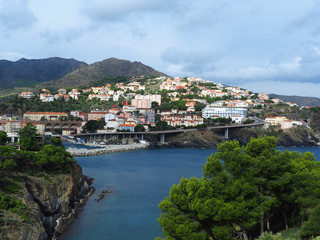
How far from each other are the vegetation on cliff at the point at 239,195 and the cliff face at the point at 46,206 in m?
4.39

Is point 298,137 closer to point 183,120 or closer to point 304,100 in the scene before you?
point 183,120

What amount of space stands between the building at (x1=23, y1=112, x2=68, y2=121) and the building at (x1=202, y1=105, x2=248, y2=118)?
2384 centimetres

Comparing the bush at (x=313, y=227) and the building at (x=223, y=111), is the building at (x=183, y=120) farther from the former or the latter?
the bush at (x=313, y=227)

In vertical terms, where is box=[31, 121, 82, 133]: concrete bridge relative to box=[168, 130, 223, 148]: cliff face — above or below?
above

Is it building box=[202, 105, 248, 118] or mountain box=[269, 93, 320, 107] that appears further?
mountain box=[269, 93, 320, 107]

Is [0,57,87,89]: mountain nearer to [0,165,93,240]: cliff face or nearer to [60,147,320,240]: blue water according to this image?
[60,147,320,240]: blue water

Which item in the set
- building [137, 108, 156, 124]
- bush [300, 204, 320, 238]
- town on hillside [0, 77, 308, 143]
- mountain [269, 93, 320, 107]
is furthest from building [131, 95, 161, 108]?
mountain [269, 93, 320, 107]

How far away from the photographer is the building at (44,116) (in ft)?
168

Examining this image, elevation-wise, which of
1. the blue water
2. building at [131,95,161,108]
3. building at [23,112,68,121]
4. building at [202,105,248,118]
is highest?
building at [131,95,161,108]

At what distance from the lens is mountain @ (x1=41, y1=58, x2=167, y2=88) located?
367 ft

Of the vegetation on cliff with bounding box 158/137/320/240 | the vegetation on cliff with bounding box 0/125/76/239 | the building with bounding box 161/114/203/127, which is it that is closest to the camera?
the vegetation on cliff with bounding box 158/137/320/240

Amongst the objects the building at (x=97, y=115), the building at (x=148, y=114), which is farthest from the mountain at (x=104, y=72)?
the building at (x=148, y=114)

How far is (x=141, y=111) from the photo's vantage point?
183 ft

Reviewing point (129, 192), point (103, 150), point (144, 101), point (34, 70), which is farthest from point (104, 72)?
point (129, 192)
